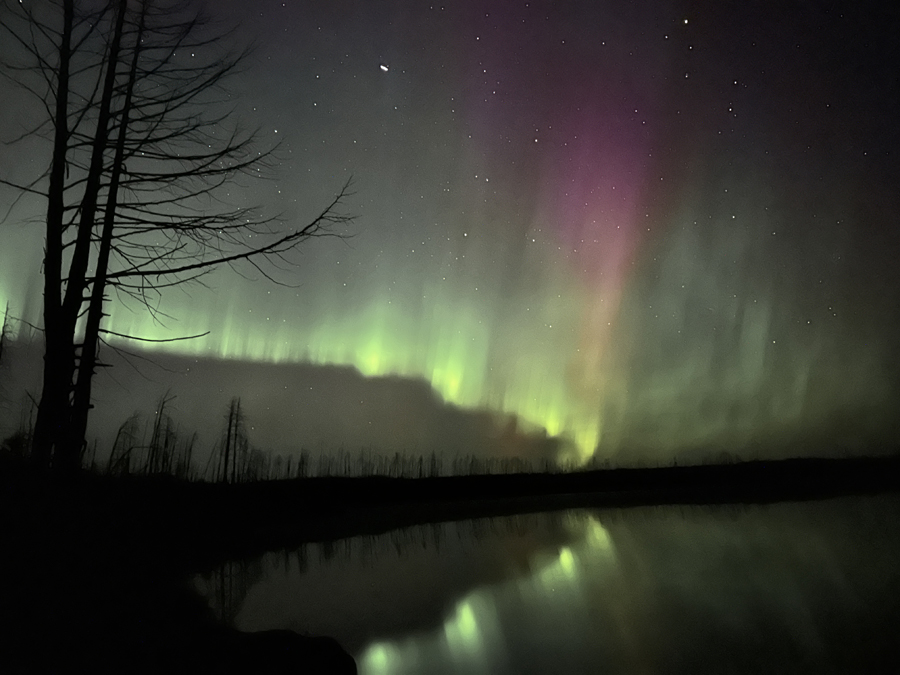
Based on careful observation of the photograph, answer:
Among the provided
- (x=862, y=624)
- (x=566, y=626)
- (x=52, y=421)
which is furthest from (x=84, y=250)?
(x=862, y=624)

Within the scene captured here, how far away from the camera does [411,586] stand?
3244 millimetres

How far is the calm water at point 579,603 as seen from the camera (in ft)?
7.55

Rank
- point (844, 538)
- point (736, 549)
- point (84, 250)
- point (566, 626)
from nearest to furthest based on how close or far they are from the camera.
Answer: point (566, 626), point (84, 250), point (736, 549), point (844, 538)

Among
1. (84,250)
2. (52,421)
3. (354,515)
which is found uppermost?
(84,250)

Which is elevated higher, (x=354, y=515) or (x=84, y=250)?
(x=84, y=250)

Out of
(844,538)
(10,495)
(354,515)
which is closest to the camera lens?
(10,495)

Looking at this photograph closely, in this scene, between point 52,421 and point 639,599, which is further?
point 639,599

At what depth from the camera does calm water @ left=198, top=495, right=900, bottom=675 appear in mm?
2301

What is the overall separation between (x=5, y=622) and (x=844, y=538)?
267 inches

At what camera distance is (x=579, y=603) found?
10.3 ft

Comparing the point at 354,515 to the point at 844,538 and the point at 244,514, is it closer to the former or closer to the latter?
the point at 244,514

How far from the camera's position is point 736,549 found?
198 inches

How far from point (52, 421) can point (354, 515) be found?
486 cm

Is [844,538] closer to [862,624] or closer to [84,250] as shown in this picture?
[862,624]
